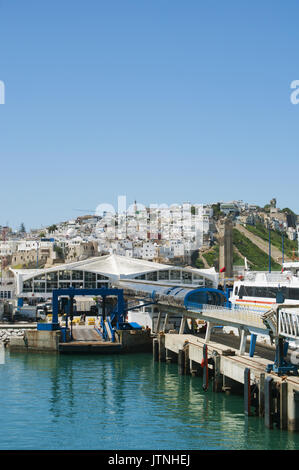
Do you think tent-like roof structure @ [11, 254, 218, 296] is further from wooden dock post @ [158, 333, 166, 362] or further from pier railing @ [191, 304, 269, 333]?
pier railing @ [191, 304, 269, 333]

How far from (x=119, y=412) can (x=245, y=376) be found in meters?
7.21

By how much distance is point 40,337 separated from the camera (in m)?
57.3

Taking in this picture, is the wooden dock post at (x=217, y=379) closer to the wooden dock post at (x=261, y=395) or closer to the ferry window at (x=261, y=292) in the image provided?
the wooden dock post at (x=261, y=395)

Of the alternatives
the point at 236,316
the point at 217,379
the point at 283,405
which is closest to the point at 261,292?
the point at 236,316

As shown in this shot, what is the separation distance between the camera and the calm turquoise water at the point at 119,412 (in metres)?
28.5

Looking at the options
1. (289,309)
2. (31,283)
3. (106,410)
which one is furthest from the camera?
(31,283)

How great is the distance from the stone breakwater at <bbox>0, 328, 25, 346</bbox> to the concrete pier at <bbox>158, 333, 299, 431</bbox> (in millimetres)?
19041

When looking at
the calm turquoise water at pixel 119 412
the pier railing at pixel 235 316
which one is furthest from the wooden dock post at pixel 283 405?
the pier railing at pixel 235 316

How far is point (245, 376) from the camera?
32562 mm

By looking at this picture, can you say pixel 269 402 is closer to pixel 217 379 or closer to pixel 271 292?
pixel 217 379

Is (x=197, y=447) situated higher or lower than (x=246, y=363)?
lower
